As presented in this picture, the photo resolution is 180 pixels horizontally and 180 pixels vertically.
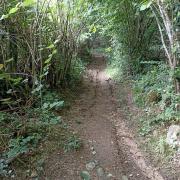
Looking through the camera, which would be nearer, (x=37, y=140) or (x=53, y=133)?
(x=37, y=140)

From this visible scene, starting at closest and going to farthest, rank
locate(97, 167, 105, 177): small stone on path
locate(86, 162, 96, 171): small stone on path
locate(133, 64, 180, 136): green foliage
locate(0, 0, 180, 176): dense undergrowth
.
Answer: locate(97, 167, 105, 177): small stone on path → locate(86, 162, 96, 171): small stone on path → locate(0, 0, 180, 176): dense undergrowth → locate(133, 64, 180, 136): green foliage

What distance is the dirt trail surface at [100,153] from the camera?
4.02 metres

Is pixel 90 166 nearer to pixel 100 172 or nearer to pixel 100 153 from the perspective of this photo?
pixel 100 172

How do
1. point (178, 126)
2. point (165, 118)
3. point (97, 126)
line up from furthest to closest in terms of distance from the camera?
point (97, 126)
point (165, 118)
point (178, 126)

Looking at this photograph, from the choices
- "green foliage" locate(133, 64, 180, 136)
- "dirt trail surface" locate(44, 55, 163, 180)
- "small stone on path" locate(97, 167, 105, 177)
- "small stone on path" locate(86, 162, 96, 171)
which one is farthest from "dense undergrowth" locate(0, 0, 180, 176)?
"small stone on path" locate(97, 167, 105, 177)

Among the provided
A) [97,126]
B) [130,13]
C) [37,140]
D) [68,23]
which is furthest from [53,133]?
[130,13]

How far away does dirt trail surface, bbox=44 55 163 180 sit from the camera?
13.2 feet

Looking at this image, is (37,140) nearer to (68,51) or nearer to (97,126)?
Answer: (97,126)

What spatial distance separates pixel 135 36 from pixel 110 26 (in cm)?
104

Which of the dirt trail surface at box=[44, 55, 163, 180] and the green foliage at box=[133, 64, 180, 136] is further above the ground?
the green foliage at box=[133, 64, 180, 136]

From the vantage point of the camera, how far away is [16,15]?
5379mm

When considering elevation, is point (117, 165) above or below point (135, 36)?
below

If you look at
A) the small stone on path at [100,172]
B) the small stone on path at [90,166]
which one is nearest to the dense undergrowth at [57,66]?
the small stone on path at [90,166]

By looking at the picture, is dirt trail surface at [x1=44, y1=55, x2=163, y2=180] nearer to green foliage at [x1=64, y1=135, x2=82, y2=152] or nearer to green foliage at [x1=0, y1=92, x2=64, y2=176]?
green foliage at [x1=64, y1=135, x2=82, y2=152]
